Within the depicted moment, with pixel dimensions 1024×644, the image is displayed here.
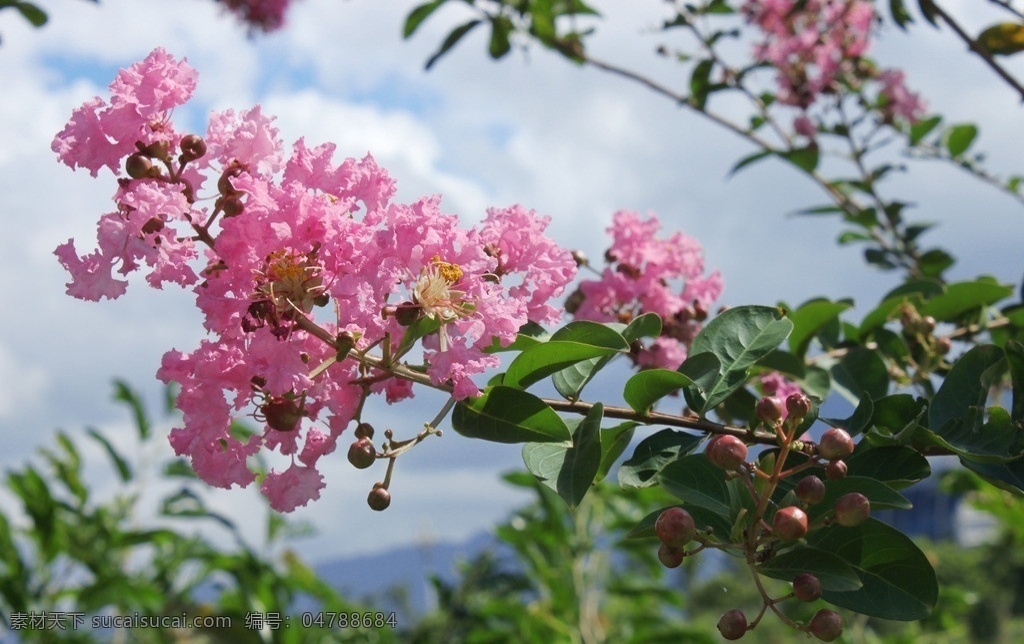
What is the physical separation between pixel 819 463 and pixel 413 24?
6.87ft

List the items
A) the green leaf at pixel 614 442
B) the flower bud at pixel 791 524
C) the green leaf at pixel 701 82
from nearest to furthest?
1. the flower bud at pixel 791 524
2. the green leaf at pixel 614 442
3. the green leaf at pixel 701 82

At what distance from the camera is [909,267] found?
2.35 meters

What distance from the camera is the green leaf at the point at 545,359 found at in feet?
2.87

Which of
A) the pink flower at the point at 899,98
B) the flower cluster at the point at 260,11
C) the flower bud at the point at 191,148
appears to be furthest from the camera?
the flower cluster at the point at 260,11

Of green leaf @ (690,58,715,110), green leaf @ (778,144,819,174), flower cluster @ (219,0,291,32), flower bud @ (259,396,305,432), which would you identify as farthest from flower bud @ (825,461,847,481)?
flower cluster @ (219,0,291,32)

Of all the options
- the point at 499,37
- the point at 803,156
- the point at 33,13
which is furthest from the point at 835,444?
the point at 499,37

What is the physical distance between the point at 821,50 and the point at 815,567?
2715 mm

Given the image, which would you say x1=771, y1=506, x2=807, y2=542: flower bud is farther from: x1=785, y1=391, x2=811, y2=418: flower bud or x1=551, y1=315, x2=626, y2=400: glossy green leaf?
x1=551, y1=315, x2=626, y2=400: glossy green leaf

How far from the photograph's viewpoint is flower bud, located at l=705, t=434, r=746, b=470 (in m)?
0.80

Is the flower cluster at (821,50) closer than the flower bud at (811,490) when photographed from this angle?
No

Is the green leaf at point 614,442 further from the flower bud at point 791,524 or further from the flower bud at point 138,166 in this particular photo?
the flower bud at point 138,166

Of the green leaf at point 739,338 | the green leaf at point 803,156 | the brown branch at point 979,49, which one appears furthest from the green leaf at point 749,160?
the green leaf at point 739,338

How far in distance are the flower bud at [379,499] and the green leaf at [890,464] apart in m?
0.43

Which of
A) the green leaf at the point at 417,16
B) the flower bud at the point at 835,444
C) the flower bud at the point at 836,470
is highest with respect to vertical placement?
the green leaf at the point at 417,16
